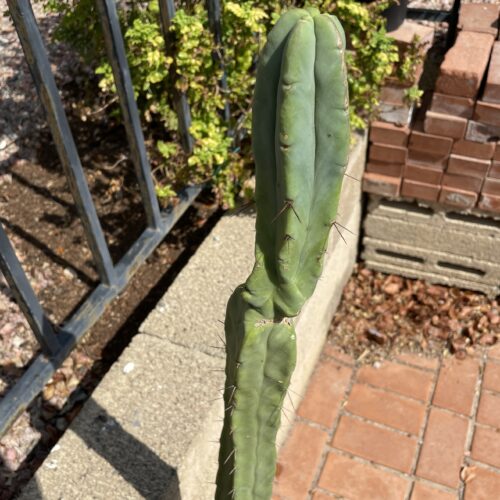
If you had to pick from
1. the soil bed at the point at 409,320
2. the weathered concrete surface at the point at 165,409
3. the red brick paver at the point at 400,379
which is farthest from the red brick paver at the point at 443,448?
the weathered concrete surface at the point at 165,409

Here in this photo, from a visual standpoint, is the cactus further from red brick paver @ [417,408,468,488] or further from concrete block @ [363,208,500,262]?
concrete block @ [363,208,500,262]

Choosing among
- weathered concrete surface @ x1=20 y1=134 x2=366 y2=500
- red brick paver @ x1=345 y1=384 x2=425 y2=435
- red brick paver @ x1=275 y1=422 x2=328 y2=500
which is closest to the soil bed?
red brick paver @ x1=345 y1=384 x2=425 y2=435

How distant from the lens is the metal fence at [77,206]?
1.75m

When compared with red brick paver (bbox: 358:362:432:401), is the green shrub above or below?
above

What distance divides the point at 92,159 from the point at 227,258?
1.28 metres

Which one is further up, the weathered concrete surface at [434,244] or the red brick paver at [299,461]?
the weathered concrete surface at [434,244]

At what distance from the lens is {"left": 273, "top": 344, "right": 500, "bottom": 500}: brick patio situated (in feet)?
8.35

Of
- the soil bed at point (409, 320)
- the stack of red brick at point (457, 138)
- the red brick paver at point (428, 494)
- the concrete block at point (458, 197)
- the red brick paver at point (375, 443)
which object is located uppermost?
the stack of red brick at point (457, 138)

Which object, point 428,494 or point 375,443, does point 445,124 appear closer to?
point 375,443

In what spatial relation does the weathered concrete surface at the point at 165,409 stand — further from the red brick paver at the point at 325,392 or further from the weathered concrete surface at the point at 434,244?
the weathered concrete surface at the point at 434,244

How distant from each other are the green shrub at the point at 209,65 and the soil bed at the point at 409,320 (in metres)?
0.97

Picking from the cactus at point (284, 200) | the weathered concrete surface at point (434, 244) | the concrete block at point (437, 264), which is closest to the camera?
the cactus at point (284, 200)

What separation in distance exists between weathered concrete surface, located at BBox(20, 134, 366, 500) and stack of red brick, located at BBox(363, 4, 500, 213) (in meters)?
0.85

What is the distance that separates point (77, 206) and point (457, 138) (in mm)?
1668
